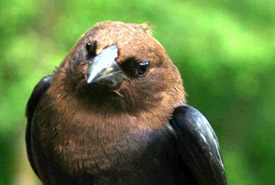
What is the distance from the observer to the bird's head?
2.44m

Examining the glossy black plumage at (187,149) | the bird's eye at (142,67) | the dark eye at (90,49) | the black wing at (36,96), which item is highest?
the dark eye at (90,49)

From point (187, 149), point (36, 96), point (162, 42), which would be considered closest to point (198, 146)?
point (187, 149)

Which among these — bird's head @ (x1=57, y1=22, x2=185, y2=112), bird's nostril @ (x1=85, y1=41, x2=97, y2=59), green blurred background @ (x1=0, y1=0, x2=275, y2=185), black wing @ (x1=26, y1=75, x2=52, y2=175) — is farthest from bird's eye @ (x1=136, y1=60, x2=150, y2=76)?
green blurred background @ (x1=0, y1=0, x2=275, y2=185)

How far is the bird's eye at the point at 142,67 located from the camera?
2.54m

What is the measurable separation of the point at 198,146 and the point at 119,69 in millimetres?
445

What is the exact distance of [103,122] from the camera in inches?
101

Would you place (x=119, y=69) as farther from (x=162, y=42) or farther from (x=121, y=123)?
(x=162, y=42)

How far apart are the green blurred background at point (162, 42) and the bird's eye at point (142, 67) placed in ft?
7.12

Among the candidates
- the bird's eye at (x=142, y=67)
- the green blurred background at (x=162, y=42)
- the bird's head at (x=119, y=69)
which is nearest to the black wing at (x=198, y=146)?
the bird's head at (x=119, y=69)

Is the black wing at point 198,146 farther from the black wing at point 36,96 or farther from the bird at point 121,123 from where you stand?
the black wing at point 36,96

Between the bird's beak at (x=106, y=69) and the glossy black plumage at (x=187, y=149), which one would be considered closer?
the bird's beak at (x=106, y=69)

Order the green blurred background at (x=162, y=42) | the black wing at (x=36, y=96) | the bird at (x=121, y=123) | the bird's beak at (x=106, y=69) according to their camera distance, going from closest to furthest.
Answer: the bird's beak at (x=106, y=69)
the bird at (x=121, y=123)
the black wing at (x=36, y=96)
the green blurred background at (x=162, y=42)

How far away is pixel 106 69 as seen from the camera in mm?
2393

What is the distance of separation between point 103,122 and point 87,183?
248 millimetres
